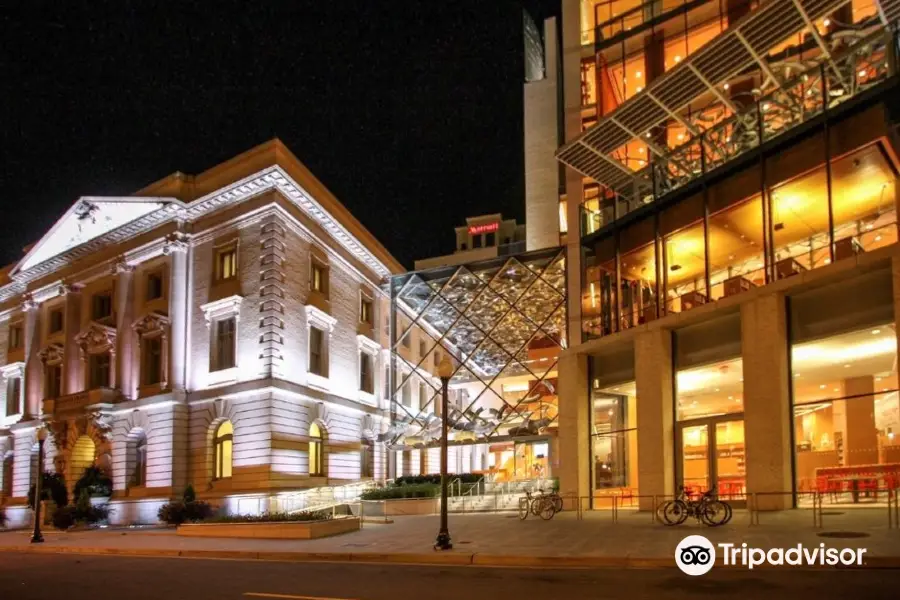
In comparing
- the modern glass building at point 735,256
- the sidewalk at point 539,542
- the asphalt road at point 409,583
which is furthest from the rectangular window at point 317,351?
the asphalt road at point 409,583

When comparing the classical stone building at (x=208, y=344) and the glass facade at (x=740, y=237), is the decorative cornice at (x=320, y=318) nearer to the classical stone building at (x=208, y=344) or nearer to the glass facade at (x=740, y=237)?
the classical stone building at (x=208, y=344)

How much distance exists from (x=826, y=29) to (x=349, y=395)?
2862cm

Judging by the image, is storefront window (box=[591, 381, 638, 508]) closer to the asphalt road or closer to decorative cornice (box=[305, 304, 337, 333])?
the asphalt road

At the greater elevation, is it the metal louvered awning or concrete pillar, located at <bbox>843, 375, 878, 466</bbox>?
the metal louvered awning

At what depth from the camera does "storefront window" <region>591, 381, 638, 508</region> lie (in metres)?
27.6

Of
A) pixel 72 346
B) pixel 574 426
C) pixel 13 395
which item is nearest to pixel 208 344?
pixel 72 346

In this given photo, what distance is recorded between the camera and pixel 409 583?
12.9 m

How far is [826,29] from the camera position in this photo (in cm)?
2509

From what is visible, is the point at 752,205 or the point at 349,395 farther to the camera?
the point at 349,395

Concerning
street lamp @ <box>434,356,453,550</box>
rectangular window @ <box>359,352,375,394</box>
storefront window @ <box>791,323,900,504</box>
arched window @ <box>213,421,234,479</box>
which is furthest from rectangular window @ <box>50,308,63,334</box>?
storefront window @ <box>791,323,900,504</box>

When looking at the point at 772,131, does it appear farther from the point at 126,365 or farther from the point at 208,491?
the point at 126,365

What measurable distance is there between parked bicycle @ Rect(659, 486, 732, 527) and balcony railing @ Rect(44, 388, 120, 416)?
1160 inches

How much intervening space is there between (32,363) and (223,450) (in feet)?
59.2

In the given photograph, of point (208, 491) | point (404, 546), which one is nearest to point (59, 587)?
point (404, 546)
